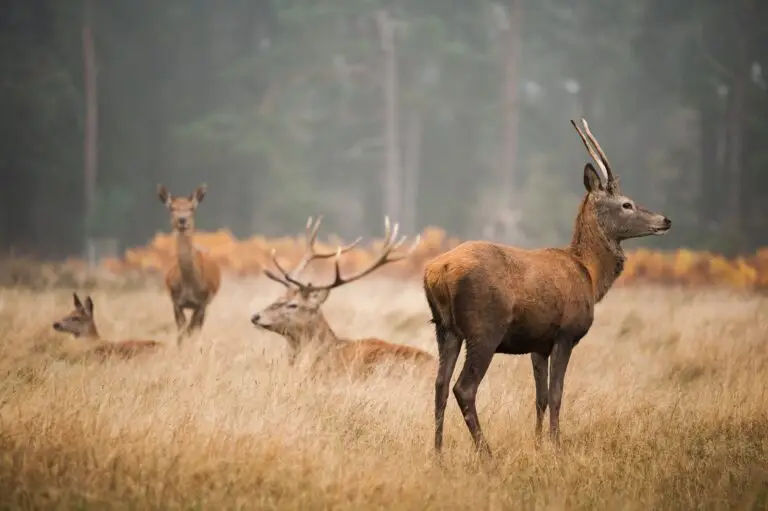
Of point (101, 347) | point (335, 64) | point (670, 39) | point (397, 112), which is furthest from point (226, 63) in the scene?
point (101, 347)

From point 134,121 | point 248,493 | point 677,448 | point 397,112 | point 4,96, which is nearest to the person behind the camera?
point 248,493

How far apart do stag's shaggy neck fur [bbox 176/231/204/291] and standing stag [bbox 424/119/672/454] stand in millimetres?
5661

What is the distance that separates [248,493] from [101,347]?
4610 mm

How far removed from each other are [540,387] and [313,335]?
3109 mm

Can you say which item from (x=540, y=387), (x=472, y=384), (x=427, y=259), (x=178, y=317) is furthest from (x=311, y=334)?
→ (x=427, y=259)

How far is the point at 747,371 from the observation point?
9.25 meters

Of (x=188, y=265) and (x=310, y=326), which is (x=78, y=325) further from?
(x=310, y=326)

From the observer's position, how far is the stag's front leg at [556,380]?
6.75 metres

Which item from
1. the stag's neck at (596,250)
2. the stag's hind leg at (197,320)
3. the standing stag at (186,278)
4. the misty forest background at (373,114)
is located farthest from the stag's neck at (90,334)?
the misty forest background at (373,114)

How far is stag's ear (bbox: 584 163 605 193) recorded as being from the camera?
7336mm

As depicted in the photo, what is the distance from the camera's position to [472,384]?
6340mm

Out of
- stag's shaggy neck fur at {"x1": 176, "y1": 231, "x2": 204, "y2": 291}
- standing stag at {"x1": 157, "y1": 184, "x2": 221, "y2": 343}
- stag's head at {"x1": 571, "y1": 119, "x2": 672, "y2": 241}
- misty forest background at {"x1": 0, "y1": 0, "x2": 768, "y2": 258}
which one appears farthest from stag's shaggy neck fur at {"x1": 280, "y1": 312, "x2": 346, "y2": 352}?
misty forest background at {"x1": 0, "y1": 0, "x2": 768, "y2": 258}

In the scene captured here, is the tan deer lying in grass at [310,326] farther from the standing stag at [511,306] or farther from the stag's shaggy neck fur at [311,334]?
the standing stag at [511,306]

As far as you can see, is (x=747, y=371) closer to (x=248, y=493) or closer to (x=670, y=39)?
(x=248, y=493)
